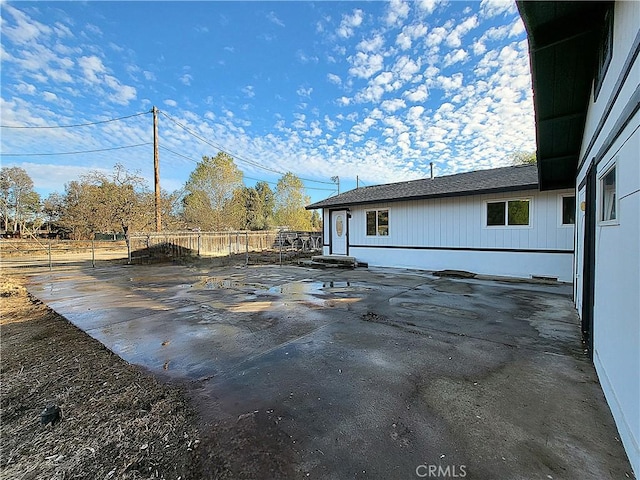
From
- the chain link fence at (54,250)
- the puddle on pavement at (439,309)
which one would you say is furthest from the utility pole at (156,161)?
the puddle on pavement at (439,309)

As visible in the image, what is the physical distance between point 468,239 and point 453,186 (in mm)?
2039

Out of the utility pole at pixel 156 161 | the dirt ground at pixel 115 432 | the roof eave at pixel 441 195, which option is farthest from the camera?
the utility pole at pixel 156 161

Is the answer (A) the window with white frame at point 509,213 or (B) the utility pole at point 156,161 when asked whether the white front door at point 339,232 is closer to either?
(A) the window with white frame at point 509,213

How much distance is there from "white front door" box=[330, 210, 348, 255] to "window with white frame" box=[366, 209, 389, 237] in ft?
4.09

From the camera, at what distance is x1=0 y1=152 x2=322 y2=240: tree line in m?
20.7

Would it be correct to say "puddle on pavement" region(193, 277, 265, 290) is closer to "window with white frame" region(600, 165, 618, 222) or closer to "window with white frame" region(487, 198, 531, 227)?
"window with white frame" region(600, 165, 618, 222)

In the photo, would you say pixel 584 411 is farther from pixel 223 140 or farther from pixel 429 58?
pixel 223 140

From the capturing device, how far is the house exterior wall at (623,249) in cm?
170

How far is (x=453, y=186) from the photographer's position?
402 inches

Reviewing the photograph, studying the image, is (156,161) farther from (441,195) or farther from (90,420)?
(90,420)

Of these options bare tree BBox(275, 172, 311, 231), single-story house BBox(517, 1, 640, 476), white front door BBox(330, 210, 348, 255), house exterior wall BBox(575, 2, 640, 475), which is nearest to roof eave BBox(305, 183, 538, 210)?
→ white front door BBox(330, 210, 348, 255)

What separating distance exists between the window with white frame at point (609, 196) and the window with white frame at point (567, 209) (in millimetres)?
6293

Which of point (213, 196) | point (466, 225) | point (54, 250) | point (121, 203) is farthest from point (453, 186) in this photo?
point (54, 250)

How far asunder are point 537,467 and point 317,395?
156 centimetres
